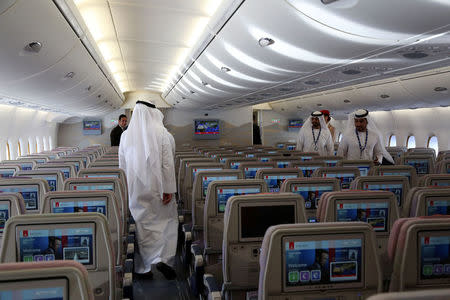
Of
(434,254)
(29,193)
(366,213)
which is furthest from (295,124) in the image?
(434,254)

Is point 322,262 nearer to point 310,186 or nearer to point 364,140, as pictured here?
point 310,186

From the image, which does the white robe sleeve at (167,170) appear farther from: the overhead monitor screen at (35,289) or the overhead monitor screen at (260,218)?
the overhead monitor screen at (35,289)

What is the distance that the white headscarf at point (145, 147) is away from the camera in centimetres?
502

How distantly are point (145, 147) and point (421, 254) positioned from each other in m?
3.52

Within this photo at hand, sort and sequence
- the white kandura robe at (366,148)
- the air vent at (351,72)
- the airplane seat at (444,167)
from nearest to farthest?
1. the airplane seat at (444,167)
2. the air vent at (351,72)
3. the white kandura robe at (366,148)

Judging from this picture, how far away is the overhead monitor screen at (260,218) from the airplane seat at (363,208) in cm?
29

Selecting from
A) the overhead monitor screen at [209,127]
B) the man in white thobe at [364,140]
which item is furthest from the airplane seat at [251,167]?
the overhead monitor screen at [209,127]

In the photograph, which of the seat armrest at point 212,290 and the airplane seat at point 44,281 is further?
the seat armrest at point 212,290

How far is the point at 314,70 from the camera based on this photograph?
674 centimetres

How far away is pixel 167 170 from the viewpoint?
5.10m

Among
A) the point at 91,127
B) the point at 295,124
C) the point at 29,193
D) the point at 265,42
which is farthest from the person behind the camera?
the point at 295,124

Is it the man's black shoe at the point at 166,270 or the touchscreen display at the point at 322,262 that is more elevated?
the touchscreen display at the point at 322,262

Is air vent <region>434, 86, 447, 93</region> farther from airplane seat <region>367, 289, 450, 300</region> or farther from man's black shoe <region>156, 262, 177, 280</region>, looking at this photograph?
airplane seat <region>367, 289, 450, 300</region>

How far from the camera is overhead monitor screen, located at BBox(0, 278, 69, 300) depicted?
1.58 metres
